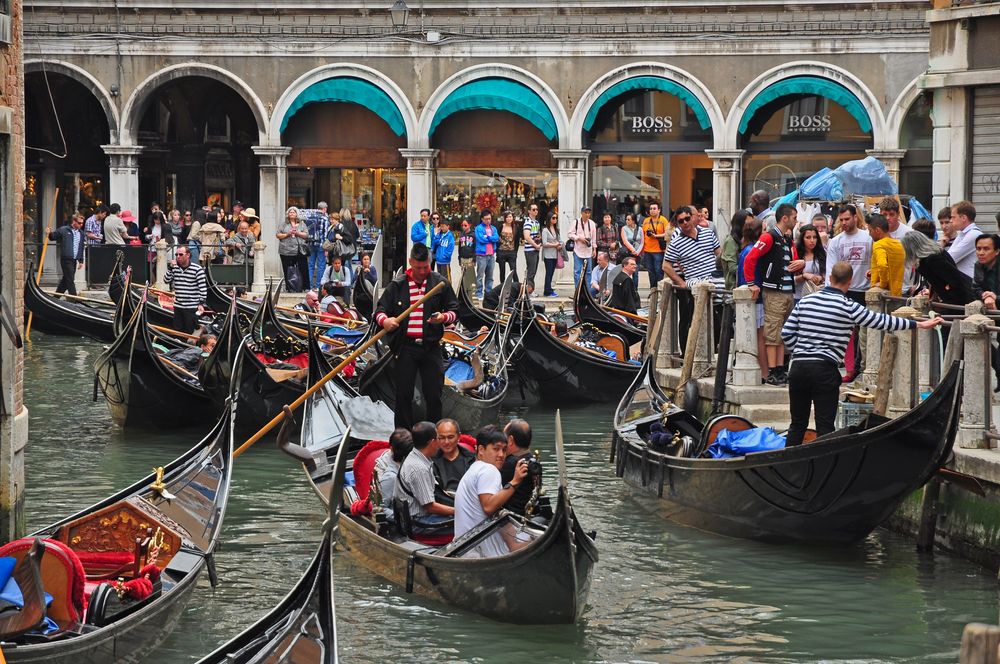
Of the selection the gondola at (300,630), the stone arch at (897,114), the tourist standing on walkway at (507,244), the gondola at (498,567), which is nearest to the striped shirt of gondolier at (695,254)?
the gondola at (498,567)

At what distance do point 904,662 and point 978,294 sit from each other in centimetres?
221

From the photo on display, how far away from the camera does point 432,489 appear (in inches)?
227

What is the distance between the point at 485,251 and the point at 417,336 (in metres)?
7.61

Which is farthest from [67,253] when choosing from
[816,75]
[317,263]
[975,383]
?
[975,383]

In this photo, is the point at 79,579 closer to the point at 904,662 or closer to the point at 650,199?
the point at 904,662

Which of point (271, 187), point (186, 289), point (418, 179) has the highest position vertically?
point (418, 179)

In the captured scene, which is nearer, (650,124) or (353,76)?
(353,76)

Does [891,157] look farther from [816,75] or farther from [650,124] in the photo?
[650,124]

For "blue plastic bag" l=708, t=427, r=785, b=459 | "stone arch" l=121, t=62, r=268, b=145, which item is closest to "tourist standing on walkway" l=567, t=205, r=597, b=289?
"stone arch" l=121, t=62, r=268, b=145

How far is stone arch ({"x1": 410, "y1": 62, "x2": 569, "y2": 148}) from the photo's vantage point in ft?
54.4

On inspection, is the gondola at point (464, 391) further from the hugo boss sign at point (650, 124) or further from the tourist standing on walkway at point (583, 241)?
the hugo boss sign at point (650, 124)

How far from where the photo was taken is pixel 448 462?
19.7ft

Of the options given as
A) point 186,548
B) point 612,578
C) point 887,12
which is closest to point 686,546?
point 612,578

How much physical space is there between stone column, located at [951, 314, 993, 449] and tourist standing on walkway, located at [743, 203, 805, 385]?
1.72 m
